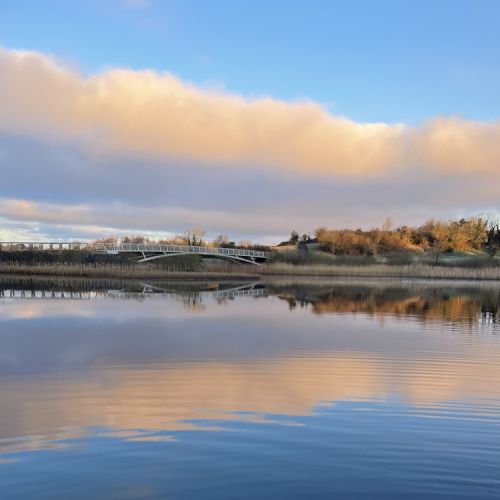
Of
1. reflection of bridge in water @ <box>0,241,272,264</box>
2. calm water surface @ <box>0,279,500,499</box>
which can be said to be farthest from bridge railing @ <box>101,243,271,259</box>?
calm water surface @ <box>0,279,500,499</box>

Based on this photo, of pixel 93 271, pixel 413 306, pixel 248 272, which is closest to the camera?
pixel 413 306

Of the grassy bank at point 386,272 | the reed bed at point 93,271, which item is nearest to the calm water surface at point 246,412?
the reed bed at point 93,271

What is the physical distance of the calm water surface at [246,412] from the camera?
19.3 ft

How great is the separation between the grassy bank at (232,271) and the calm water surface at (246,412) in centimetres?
3324

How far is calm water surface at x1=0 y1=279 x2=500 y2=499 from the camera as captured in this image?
232 inches

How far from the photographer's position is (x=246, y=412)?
848 centimetres

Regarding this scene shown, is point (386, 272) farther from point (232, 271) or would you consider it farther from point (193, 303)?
point (193, 303)

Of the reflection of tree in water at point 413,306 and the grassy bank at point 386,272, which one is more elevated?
the grassy bank at point 386,272

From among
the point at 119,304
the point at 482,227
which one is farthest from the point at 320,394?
the point at 482,227

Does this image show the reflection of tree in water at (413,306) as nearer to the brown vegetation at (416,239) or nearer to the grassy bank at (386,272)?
the grassy bank at (386,272)

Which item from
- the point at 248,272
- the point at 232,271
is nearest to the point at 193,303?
the point at 248,272

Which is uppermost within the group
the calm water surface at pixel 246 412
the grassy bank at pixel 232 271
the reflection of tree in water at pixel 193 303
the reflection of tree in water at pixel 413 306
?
the grassy bank at pixel 232 271

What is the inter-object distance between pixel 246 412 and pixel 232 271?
57371mm

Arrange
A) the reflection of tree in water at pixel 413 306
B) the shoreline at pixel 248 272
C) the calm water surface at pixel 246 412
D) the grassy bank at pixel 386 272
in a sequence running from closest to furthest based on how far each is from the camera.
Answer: the calm water surface at pixel 246 412 → the reflection of tree in water at pixel 413 306 → the shoreline at pixel 248 272 → the grassy bank at pixel 386 272
